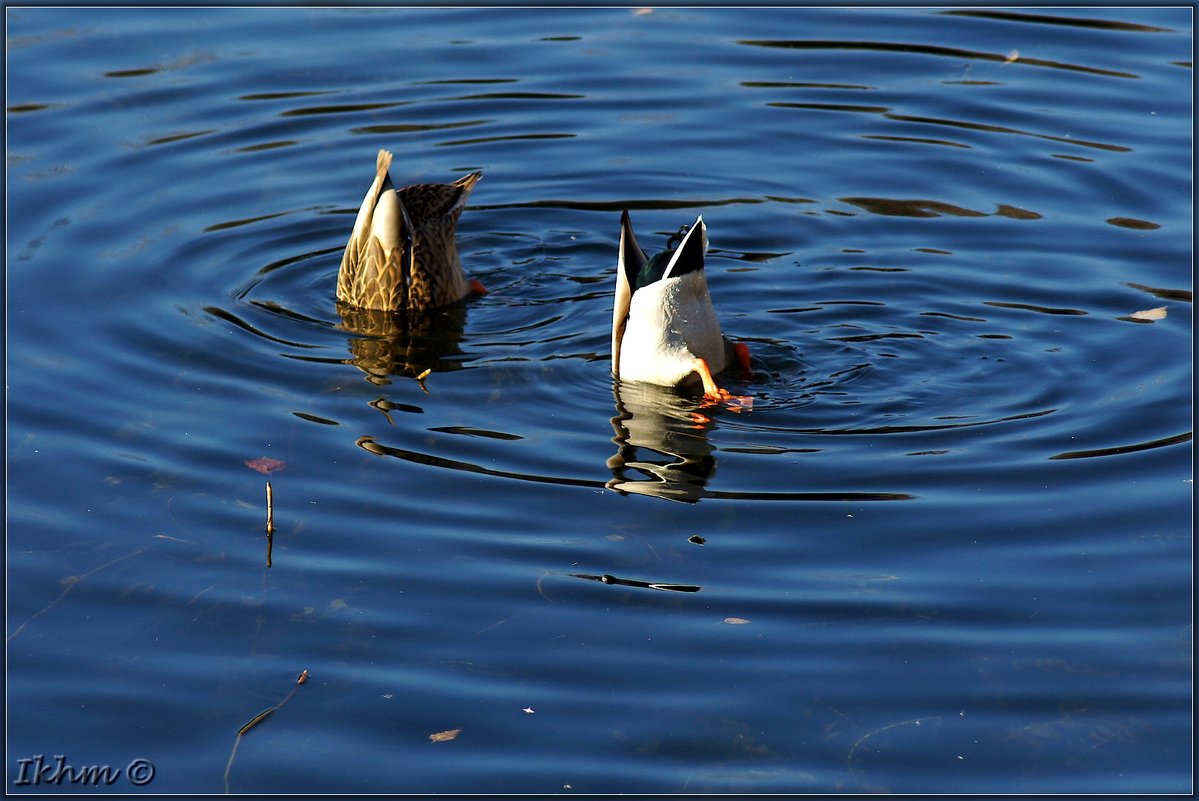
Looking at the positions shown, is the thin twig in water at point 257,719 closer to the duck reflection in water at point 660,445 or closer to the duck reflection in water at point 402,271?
the duck reflection in water at point 660,445

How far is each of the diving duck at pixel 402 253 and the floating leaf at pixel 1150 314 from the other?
3.99 meters

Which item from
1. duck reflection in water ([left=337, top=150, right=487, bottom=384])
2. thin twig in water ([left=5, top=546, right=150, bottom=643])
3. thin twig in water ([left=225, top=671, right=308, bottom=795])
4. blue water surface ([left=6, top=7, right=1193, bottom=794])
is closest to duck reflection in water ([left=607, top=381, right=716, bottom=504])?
blue water surface ([left=6, top=7, right=1193, bottom=794])

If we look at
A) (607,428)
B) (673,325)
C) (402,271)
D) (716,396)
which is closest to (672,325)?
(673,325)

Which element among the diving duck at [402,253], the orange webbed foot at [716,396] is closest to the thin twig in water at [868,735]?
the orange webbed foot at [716,396]

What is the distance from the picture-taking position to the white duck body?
24.8ft

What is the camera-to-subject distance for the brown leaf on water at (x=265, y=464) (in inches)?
272

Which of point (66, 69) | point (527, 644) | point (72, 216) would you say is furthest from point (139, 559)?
point (66, 69)

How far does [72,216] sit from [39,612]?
15.6ft

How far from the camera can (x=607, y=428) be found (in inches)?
291

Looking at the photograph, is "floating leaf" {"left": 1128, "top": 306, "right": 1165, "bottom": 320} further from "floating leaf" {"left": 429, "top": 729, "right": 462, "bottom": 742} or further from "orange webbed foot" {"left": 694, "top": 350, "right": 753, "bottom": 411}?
"floating leaf" {"left": 429, "top": 729, "right": 462, "bottom": 742}

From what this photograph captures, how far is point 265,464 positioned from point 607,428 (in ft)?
5.45

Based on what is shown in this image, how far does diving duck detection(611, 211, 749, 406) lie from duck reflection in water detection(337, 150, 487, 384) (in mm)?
1329

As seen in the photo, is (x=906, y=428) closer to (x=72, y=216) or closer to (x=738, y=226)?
(x=738, y=226)

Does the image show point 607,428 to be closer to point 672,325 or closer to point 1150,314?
point 672,325
